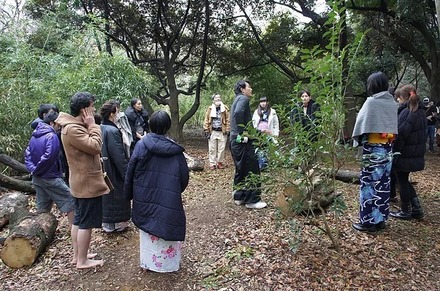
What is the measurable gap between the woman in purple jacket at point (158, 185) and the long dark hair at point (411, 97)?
274 centimetres

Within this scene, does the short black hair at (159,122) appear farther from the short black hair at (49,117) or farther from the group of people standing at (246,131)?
the short black hair at (49,117)

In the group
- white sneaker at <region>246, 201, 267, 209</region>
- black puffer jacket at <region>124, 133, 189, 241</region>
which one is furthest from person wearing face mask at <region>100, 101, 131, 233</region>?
white sneaker at <region>246, 201, 267, 209</region>

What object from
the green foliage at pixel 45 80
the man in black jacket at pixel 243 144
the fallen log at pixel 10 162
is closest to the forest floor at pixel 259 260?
the man in black jacket at pixel 243 144

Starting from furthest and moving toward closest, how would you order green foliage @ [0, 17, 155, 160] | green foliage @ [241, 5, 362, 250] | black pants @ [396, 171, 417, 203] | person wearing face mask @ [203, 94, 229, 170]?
person wearing face mask @ [203, 94, 229, 170] → green foliage @ [0, 17, 155, 160] → black pants @ [396, 171, 417, 203] → green foliage @ [241, 5, 362, 250]

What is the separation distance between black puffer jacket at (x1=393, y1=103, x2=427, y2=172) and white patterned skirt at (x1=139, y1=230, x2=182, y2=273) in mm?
2733

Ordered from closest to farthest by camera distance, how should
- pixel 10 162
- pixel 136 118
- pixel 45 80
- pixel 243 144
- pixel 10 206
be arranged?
pixel 243 144 < pixel 10 206 < pixel 136 118 < pixel 10 162 < pixel 45 80

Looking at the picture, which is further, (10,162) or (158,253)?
(10,162)

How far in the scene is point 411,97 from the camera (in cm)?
390

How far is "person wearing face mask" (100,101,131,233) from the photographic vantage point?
3.72 m

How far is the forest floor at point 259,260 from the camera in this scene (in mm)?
2939

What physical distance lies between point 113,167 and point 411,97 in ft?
11.5

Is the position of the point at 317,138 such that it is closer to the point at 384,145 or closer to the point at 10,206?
the point at 384,145

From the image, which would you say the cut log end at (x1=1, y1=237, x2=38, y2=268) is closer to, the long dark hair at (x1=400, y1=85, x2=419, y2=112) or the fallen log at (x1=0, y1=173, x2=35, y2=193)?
the fallen log at (x1=0, y1=173, x2=35, y2=193)

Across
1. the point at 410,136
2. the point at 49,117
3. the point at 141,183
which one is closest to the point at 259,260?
the point at 141,183
